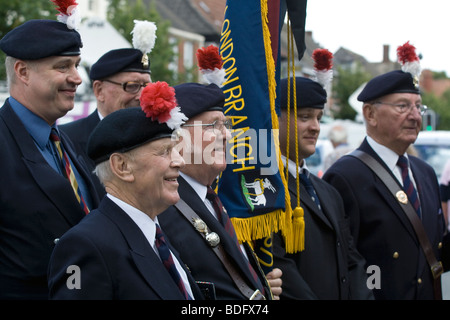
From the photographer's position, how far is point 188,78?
26750mm

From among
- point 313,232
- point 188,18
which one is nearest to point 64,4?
point 313,232

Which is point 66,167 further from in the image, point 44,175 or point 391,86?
point 391,86

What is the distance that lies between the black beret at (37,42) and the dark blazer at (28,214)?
15.7 inches

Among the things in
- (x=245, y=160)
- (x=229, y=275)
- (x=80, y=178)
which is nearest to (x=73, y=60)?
(x=80, y=178)

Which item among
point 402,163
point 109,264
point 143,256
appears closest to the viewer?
point 109,264

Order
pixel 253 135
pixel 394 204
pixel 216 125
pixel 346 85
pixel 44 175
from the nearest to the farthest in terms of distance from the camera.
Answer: pixel 44 175 → pixel 216 125 → pixel 253 135 → pixel 394 204 → pixel 346 85

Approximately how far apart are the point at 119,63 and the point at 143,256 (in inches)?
95.7

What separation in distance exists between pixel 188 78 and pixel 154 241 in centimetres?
2451

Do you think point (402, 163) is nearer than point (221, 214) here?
No

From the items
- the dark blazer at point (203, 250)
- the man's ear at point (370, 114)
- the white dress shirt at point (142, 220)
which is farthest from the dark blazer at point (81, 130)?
the man's ear at point (370, 114)

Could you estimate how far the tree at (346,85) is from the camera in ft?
115

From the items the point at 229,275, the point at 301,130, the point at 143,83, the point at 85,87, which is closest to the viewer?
the point at 229,275

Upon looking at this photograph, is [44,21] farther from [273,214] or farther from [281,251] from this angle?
[281,251]

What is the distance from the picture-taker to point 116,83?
4582 mm
